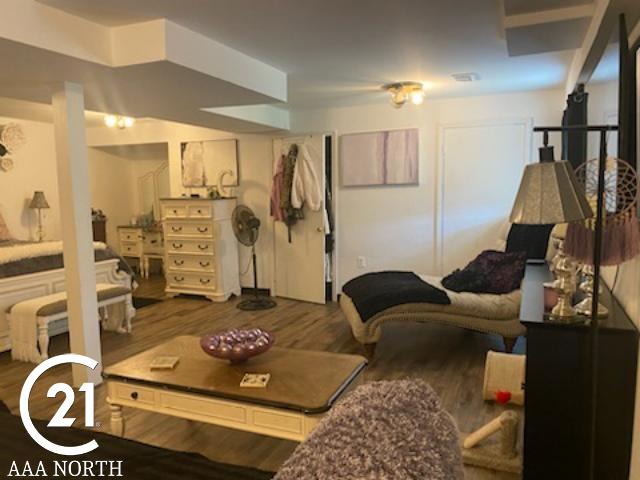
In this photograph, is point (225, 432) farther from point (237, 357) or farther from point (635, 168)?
point (635, 168)

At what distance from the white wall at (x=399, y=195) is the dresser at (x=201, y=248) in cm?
137

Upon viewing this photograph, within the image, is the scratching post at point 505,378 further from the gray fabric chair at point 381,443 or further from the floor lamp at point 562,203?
the gray fabric chair at point 381,443

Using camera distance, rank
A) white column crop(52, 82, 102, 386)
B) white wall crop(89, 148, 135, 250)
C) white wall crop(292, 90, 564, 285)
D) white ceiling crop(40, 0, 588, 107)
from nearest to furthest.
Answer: white ceiling crop(40, 0, 588, 107)
white column crop(52, 82, 102, 386)
white wall crop(292, 90, 564, 285)
white wall crop(89, 148, 135, 250)

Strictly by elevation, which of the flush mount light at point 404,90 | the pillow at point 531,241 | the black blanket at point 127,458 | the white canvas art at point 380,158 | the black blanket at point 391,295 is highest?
the flush mount light at point 404,90

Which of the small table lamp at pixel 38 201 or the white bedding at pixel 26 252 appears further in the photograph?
the small table lamp at pixel 38 201

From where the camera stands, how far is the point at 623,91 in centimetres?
182

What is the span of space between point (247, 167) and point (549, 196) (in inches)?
195

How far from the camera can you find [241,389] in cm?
212

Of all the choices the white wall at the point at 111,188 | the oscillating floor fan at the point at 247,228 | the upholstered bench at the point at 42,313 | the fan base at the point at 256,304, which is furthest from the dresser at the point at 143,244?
the upholstered bench at the point at 42,313

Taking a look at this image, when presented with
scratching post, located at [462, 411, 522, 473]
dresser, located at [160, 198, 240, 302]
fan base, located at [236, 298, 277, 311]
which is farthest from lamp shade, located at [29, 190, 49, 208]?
scratching post, located at [462, 411, 522, 473]

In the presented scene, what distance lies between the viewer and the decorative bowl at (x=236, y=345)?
92.2 inches

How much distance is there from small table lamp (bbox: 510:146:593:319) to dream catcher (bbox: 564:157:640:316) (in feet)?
0.54

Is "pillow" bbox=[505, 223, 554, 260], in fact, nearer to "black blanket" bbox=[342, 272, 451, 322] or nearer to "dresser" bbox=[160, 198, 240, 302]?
"black blanket" bbox=[342, 272, 451, 322]

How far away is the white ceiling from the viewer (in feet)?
8.20
